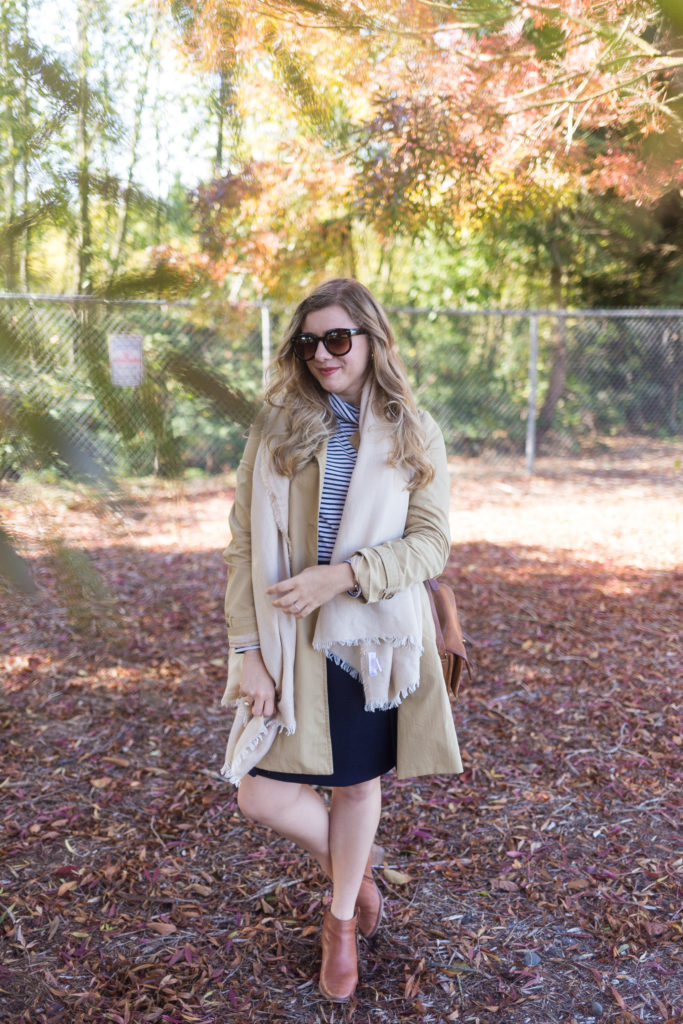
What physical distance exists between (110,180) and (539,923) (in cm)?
218

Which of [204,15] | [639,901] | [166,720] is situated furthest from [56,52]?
[166,720]

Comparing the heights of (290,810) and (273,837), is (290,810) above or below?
above

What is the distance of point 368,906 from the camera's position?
2.09 meters

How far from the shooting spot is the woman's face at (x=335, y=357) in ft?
5.80

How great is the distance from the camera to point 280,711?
174 centimetres

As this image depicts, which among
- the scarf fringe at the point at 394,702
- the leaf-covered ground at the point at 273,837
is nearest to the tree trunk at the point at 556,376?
the leaf-covered ground at the point at 273,837

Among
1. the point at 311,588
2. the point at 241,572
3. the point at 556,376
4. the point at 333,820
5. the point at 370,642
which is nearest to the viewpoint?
the point at 311,588

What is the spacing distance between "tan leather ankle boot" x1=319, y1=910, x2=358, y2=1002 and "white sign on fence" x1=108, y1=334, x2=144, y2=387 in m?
1.63

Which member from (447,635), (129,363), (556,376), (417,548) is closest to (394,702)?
(447,635)

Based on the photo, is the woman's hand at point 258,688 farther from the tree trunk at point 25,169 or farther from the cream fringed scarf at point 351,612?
the tree trunk at point 25,169

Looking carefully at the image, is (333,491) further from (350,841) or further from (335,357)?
(350,841)

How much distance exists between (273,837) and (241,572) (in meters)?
1.22

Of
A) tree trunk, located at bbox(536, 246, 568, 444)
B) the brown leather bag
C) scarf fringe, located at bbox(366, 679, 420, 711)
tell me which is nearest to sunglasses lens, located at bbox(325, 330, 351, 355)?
the brown leather bag

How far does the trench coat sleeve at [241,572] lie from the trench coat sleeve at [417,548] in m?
0.30
